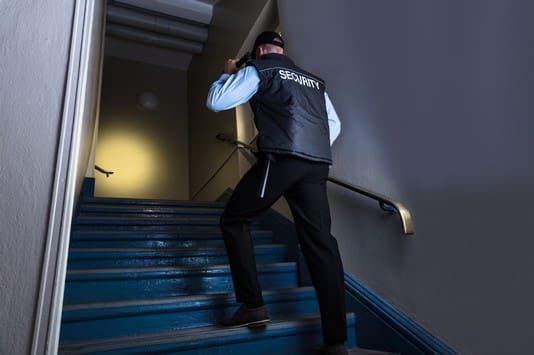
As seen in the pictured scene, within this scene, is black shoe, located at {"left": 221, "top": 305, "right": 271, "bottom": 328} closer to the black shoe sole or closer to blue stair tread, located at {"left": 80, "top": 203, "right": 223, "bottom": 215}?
the black shoe sole

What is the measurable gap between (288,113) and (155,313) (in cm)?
103

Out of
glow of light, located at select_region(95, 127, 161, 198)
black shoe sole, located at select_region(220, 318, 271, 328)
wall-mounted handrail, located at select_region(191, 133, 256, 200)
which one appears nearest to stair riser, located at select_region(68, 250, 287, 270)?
black shoe sole, located at select_region(220, 318, 271, 328)

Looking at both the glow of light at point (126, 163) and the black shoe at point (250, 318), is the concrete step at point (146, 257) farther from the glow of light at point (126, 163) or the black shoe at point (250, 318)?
the glow of light at point (126, 163)

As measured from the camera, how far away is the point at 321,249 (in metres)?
1.55

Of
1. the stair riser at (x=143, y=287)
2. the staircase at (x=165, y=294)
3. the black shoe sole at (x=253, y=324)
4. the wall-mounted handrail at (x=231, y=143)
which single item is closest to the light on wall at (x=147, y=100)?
the wall-mounted handrail at (x=231, y=143)

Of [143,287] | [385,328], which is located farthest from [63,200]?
[385,328]

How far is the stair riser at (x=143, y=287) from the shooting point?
6.05 ft

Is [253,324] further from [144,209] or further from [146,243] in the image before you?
[144,209]

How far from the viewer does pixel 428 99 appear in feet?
5.47

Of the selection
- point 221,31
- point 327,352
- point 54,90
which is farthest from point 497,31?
point 221,31

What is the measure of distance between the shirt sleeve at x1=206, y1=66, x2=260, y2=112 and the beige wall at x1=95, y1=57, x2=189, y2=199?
14.8 ft

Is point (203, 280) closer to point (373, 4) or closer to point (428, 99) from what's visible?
point (428, 99)

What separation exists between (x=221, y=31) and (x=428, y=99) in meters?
3.92

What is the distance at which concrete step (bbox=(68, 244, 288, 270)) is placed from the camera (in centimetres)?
214
